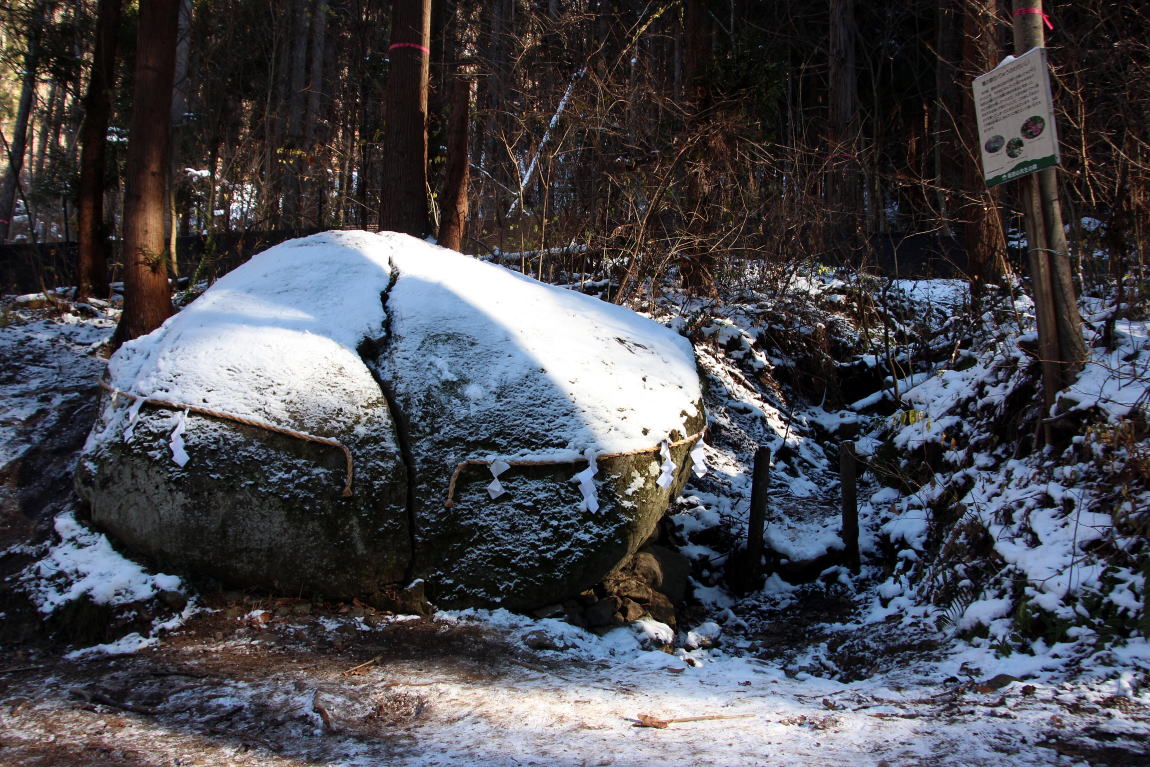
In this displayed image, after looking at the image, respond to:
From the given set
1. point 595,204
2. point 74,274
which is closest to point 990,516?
point 595,204

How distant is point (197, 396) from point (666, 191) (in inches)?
206

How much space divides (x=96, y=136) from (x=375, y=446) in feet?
19.7

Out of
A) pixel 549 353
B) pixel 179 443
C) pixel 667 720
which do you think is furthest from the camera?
pixel 549 353

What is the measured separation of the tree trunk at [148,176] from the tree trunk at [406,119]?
1.76m

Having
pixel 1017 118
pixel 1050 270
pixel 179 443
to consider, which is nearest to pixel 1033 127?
pixel 1017 118

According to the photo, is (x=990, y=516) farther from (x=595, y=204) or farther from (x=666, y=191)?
(x=595, y=204)

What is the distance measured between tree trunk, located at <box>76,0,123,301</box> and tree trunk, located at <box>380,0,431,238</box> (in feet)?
10.00

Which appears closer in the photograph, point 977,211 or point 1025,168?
point 1025,168

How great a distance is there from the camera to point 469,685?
9.82ft

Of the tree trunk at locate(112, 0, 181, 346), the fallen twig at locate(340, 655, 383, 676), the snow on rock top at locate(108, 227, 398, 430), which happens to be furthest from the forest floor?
the tree trunk at locate(112, 0, 181, 346)

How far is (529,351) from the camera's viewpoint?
13.8 ft

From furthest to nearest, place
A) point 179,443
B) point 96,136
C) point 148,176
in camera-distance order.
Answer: point 96,136
point 148,176
point 179,443

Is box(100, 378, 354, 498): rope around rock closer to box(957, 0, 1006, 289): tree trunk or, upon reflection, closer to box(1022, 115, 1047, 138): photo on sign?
box(1022, 115, 1047, 138): photo on sign

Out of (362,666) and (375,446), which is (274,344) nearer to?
(375,446)
